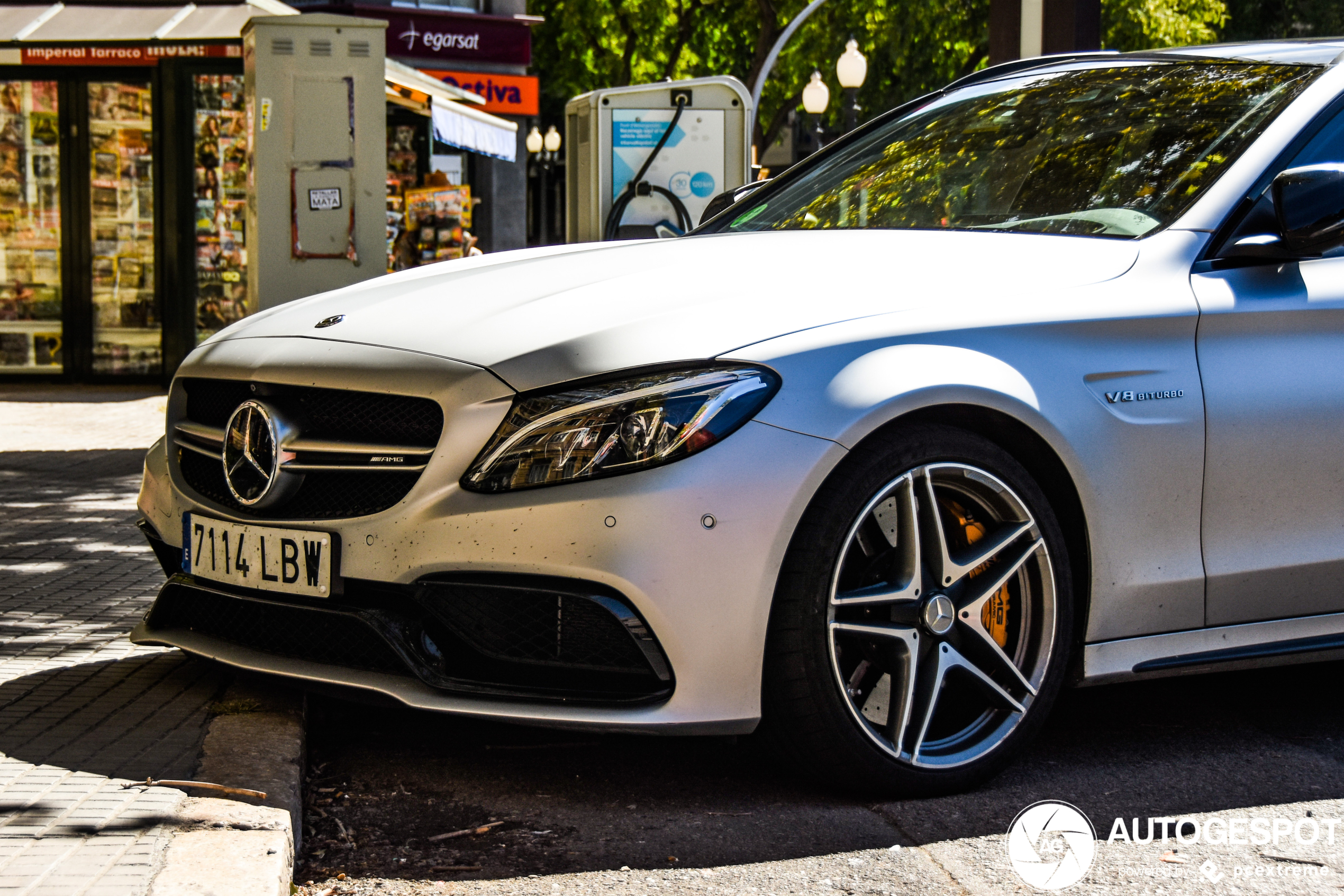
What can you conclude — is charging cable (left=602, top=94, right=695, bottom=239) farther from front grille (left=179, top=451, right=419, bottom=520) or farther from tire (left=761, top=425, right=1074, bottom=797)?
tire (left=761, top=425, right=1074, bottom=797)

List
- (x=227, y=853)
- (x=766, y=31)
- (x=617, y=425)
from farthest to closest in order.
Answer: (x=766, y=31) → (x=617, y=425) → (x=227, y=853)

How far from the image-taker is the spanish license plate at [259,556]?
10.5 feet

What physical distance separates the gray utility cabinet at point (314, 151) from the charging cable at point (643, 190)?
1.98 metres

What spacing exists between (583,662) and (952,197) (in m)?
1.66

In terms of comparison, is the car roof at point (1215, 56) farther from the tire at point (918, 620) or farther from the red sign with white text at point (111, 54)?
the red sign with white text at point (111, 54)

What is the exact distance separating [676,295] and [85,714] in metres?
1.66

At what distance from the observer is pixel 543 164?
4369 cm

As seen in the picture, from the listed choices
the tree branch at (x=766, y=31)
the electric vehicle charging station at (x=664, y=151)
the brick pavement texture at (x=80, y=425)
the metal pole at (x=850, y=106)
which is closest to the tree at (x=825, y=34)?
the tree branch at (x=766, y=31)

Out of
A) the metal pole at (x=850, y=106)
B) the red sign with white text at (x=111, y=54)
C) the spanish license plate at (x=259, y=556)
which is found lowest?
the spanish license plate at (x=259, y=556)

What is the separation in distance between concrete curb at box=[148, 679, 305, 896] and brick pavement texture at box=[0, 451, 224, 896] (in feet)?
0.13

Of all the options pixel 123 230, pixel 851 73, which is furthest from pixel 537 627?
pixel 851 73

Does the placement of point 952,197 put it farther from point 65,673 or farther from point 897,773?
point 65,673

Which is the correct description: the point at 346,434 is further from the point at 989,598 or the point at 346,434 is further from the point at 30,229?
the point at 30,229

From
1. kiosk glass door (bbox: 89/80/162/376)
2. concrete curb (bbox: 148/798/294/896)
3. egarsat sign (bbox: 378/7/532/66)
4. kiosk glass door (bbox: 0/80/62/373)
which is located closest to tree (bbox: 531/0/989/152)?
egarsat sign (bbox: 378/7/532/66)
